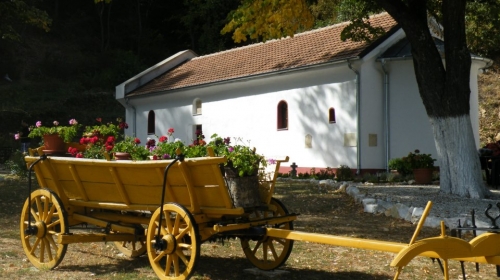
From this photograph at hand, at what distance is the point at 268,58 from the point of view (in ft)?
86.5

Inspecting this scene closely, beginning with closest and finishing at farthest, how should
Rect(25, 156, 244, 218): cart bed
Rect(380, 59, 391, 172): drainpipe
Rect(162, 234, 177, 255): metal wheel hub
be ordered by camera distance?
Rect(25, 156, 244, 218): cart bed, Rect(162, 234, 177, 255): metal wheel hub, Rect(380, 59, 391, 172): drainpipe

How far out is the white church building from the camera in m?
22.0

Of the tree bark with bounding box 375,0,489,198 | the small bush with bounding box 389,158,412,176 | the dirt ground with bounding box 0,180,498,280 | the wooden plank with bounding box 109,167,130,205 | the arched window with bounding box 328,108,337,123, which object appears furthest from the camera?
the arched window with bounding box 328,108,337,123

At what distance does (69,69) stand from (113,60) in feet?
11.0

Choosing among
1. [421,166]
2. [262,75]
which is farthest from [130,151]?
[262,75]

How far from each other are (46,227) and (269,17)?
9.69 m

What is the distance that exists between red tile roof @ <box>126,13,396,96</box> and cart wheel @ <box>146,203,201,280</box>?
15.6 metres

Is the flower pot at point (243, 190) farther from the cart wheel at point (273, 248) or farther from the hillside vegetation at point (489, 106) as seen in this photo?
the hillside vegetation at point (489, 106)

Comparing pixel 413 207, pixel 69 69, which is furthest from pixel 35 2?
pixel 413 207

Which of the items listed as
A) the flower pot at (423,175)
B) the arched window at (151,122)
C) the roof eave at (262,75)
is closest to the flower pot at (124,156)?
the flower pot at (423,175)

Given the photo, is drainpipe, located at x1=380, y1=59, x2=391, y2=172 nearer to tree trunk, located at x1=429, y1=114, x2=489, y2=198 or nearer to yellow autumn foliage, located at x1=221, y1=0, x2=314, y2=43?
yellow autumn foliage, located at x1=221, y1=0, x2=314, y2=43

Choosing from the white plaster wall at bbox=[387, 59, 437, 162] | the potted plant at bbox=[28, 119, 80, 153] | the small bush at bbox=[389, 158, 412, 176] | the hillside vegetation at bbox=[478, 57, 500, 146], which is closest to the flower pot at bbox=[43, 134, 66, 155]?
the potted plant at bbox=[28, 119, 80, 153]

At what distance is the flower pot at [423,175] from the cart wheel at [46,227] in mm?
13085

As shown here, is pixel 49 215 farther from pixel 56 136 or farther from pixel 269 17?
pixel 269 17
